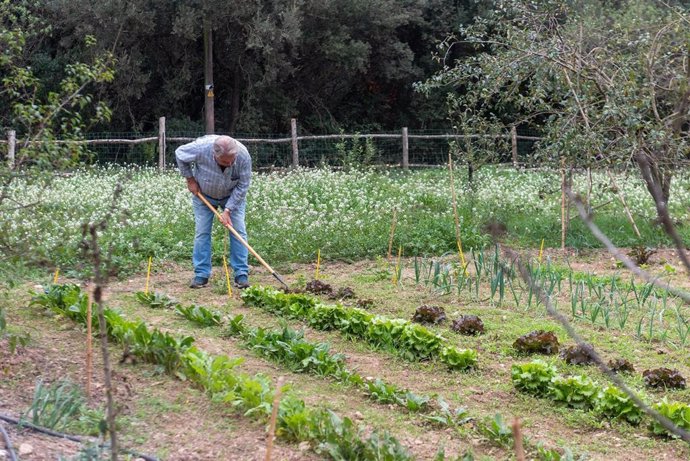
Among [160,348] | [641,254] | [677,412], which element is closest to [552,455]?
[677,412]

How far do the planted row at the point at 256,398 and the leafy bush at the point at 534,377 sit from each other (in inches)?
52.8

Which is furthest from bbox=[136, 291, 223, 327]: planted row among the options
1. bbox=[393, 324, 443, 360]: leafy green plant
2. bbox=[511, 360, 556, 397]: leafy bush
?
bbox=[511, 360, 556, 397]: leafy bush

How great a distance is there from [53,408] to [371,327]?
286 centimetres

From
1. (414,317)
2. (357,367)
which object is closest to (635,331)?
Answer: (414,317)

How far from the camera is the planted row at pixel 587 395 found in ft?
16.1

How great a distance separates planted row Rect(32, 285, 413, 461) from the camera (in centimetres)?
423

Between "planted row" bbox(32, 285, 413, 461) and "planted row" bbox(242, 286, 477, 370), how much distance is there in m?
1.39

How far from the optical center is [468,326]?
7230 mm

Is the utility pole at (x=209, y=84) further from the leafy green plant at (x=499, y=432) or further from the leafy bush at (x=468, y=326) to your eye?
the leafy green plant at (x=499, y=432)

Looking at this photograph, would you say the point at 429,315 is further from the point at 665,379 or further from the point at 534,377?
the point at 665,379

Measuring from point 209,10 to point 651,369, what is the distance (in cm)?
2088

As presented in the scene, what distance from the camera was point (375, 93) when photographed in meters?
31.1

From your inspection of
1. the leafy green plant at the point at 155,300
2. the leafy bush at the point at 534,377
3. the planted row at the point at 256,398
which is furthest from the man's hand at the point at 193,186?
the leafy bush at the point at 534,377

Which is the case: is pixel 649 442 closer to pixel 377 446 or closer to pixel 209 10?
pixel 377 446
